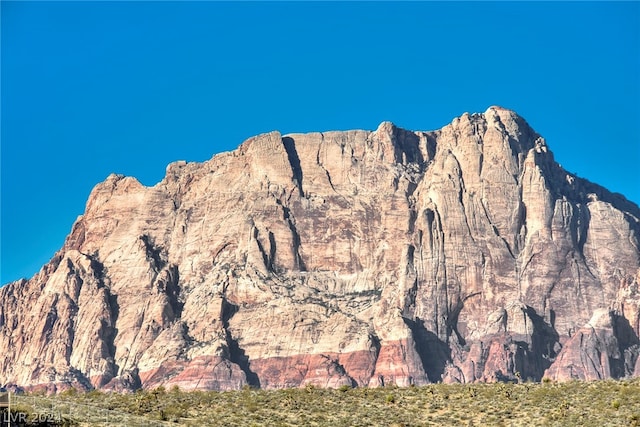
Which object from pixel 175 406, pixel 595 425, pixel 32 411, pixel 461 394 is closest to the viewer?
pixel 32 411

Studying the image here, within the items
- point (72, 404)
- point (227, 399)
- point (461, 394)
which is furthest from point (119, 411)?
point (461, 394)

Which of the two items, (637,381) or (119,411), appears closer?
(119,411)

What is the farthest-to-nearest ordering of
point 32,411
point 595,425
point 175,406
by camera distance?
1. point 175,406
2. point 595,425
3. point 32,411

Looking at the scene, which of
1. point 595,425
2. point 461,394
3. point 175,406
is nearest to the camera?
point 595,425

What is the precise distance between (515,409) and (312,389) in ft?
56.9

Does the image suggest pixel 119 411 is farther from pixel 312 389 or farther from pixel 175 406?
pixel 312 389

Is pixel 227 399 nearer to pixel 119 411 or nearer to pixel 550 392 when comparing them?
pixel 119 411

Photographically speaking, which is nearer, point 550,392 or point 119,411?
point 119,411

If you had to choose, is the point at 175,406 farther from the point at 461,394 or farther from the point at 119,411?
the point at 461,394

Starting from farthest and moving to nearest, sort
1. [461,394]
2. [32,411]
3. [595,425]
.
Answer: [461,394] → [595,425] → [32,411]

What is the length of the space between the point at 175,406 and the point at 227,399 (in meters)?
5.17

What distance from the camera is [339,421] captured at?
88.3 meters

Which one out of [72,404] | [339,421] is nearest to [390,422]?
[339,421]

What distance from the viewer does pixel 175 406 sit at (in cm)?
9150
